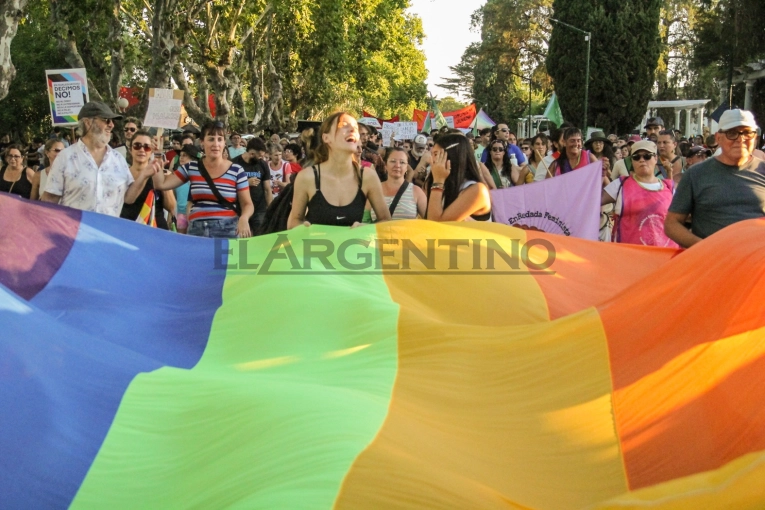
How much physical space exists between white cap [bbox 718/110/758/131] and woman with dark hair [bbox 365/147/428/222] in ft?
8.34

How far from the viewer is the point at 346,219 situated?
6.38 m

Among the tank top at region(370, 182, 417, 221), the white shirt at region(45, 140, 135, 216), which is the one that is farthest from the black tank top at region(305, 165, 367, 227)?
the white shirt at region(45, 140, 135, 216)

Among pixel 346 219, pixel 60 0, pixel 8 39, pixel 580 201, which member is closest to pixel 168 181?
pixel 346 219

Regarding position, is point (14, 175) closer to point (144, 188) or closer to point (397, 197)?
A: point (144, 188)

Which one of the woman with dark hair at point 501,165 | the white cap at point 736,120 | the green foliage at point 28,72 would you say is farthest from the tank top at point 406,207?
the green foliage at point 28,72

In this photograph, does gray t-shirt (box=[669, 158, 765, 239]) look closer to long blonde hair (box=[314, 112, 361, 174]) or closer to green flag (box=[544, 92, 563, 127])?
long blonde hair (box=[314, 112, 361, 174])

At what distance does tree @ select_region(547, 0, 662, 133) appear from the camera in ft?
131

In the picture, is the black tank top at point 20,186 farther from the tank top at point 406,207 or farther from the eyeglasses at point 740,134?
the eyeglasses at point 740,134

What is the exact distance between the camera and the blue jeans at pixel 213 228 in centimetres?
764

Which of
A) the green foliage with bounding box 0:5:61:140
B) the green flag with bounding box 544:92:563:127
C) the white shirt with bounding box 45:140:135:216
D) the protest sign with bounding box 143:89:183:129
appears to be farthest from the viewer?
the green foliage with bounding box 0:5:61:140

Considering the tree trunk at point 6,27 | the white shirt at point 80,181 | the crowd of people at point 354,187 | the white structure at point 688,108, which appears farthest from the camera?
the white structure at point 688,108

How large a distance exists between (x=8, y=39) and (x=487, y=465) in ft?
43.0

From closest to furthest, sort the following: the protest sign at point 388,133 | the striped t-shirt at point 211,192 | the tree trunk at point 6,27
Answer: the striped t-shirt at point 211,192
the tree trunk at point 6,27
the protest sign at point 388,133

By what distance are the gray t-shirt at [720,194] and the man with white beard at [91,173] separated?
4.12 m
